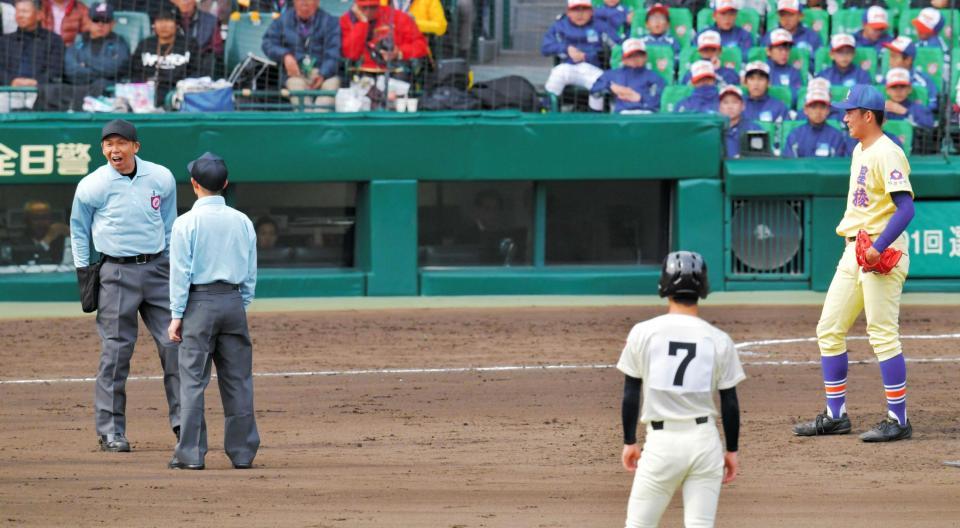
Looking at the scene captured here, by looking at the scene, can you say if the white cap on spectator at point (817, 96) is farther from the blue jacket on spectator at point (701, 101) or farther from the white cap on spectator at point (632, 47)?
the white cap on spectator at point (632, 47)

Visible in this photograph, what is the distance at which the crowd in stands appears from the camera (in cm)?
1560

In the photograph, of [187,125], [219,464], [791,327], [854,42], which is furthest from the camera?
[854,42]

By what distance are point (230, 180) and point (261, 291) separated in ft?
3.73

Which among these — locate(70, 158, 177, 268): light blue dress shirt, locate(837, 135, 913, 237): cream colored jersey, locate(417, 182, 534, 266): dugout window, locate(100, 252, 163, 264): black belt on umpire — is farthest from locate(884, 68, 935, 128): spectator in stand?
locate(100, 252, 163, 264): black belt on umpire

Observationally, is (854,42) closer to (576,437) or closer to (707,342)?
(576,437)

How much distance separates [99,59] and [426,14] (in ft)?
11.0

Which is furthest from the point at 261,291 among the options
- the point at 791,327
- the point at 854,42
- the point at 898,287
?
the point at 898,287

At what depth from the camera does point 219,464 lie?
25.5 feet

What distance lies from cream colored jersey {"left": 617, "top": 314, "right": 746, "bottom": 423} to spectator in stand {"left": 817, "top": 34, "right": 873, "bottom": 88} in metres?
11.6

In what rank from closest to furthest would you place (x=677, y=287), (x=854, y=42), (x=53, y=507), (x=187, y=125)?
(x=677, y=287), (x=53, y=507), (x=187, y=125), (x=854, y=42)

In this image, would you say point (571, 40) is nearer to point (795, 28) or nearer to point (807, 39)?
point (795, 28)

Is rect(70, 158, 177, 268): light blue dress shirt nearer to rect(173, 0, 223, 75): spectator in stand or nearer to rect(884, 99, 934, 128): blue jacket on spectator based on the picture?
rect(173, 0, 223, 75): spectator in stand

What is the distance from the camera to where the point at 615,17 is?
53.8ft

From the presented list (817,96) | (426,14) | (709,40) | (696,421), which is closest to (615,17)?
(709,40)
